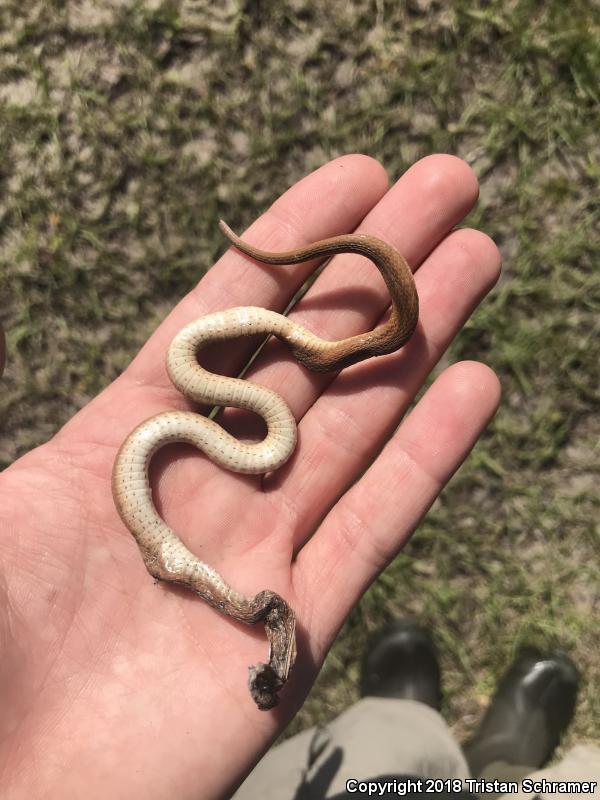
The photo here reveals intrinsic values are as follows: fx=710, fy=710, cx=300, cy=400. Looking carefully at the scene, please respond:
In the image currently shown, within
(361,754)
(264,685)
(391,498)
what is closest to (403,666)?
(361,754)

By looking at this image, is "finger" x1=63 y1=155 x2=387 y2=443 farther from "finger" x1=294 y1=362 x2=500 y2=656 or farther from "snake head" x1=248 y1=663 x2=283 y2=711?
"snake head" x1=248 y1=663 x2=283 y2=711

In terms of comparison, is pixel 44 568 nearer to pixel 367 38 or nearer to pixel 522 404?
pixel 522 404

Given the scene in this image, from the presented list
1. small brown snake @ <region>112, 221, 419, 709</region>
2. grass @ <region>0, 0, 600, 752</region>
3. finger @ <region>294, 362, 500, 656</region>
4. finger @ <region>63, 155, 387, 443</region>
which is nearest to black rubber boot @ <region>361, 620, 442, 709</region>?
grass @ <region>0, 0, 600, 752</region>

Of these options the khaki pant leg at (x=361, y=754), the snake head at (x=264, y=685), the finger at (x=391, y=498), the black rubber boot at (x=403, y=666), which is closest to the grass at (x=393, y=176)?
the black rubber boot at (x=403, y=666)

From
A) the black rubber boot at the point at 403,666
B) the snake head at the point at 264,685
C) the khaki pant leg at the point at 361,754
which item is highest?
the snake head at the point at 264,685

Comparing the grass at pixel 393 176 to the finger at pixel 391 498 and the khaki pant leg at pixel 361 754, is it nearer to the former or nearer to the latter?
the khaki pant leg at pixel 361 754

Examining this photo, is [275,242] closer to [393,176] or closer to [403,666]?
[393,176]
